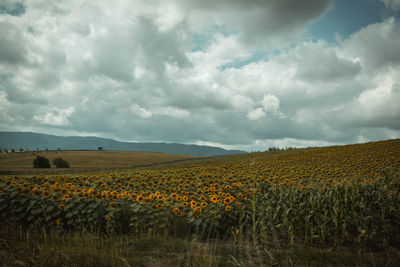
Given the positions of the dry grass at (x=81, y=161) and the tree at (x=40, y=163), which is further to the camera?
the dry grass at (x=81, y=161)

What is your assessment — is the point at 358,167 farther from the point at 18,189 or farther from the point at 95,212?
the point at 18,189

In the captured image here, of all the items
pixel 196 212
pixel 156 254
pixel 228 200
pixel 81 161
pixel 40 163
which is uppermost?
pixel 228 200

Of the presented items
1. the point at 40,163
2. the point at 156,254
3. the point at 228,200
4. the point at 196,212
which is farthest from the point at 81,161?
the point at 156,254

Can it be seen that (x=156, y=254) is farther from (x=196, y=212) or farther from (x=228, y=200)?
(x=228, y=200)

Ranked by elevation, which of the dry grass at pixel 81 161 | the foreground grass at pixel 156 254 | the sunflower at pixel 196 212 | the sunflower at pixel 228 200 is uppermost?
the sunflower at pixel 228 200

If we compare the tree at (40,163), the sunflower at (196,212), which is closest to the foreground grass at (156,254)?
the sunflower at (196,212)

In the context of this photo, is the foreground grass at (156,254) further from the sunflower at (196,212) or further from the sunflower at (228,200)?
the sunflower at (228,200)

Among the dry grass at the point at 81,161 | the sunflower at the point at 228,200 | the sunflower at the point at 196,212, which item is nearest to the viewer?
the sunflower at the point at 196,212

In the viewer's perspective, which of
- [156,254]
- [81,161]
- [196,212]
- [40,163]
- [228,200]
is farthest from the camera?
[81,161]

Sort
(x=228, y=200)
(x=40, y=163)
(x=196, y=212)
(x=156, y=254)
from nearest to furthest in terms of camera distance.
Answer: (x=156, y=254)
(x=196, y=212)
(x=228, y=200)
(x=40, y=163)

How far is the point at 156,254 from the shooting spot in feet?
17.2

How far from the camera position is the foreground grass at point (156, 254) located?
4.40 metres

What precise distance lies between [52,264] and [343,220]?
6.86m

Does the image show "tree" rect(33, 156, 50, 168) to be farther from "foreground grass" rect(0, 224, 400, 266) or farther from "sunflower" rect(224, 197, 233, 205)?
"sunflower" rect(224, 197, 233, 205)
